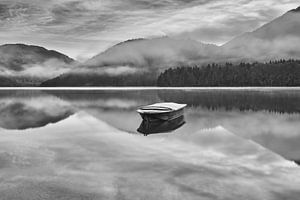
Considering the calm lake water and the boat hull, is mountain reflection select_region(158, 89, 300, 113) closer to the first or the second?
the boat hull

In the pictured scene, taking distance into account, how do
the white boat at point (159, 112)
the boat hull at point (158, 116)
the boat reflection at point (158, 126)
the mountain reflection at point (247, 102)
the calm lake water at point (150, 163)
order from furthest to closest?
the mountain reflection at point (247, 102) < the boat hull at point (158, 116) < the white boat at point (159, 112) < the boat reflection at point (158, 126) < the calm lake water at point (150, 163)

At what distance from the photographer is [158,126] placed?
1863 inches

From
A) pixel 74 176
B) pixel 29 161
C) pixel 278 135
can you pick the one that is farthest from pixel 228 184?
pixel 278 135

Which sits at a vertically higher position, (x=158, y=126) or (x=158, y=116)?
(x=158, y=116)

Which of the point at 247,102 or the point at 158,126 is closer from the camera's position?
the point at 158,126

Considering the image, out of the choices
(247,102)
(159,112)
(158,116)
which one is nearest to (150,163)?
(159,112)

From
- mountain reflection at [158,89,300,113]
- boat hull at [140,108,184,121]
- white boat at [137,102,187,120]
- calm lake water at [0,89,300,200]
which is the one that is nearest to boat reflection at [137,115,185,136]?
calm lake water at [0,89,300,200]

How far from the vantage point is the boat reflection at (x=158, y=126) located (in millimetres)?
43406

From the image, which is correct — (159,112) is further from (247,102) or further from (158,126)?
(247,102)

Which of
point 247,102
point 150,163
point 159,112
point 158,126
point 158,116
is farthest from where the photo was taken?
point 247,102

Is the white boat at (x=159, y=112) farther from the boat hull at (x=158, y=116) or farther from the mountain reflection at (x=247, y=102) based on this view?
the mountain reflection at (x=247, y=102)

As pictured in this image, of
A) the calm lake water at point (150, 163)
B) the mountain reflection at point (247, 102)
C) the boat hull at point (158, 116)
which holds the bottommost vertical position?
the mountain reflection at point (247, 102)

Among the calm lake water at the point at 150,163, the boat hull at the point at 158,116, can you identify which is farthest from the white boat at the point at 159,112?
the calm lake water at the point at 150,163

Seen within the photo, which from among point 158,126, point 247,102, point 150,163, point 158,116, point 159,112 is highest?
point 159,112
